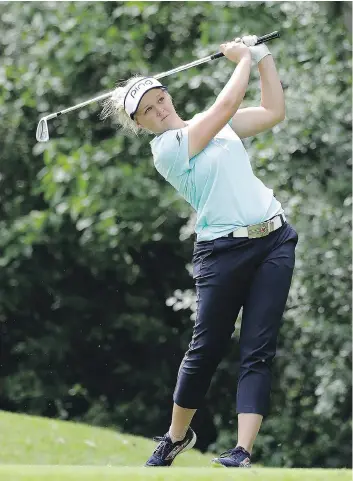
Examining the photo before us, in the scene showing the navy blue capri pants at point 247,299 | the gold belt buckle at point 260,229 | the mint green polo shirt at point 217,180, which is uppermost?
the mint green polo shirt at point 217,180

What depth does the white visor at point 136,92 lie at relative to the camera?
5.21 m

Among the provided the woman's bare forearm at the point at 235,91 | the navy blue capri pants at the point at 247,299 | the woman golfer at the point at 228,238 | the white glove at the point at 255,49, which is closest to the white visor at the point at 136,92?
the woman golfer at the point at 228,238

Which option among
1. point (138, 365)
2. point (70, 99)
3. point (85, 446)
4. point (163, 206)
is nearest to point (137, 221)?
point (163, 206)

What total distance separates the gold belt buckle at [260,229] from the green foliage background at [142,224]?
17.5 feet

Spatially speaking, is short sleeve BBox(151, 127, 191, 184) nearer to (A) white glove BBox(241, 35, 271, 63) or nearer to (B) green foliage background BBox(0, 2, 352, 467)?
(A) white glove BBox(241, 35, 271, 63)

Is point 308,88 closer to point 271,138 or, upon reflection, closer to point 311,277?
point 271,138

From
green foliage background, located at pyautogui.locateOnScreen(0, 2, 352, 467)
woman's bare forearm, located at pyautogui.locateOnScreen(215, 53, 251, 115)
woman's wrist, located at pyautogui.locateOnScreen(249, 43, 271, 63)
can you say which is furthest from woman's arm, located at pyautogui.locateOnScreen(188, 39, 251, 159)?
green foliage background, located at pyautogui.locateOnScreen(0, 2, 352, 467)

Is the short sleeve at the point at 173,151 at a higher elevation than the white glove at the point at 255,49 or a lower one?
lower

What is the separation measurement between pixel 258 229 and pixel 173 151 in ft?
1.65

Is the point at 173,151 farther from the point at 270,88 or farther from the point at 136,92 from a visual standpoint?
the point at 270,88

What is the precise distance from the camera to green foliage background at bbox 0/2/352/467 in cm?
1080

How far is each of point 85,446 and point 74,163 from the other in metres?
5.68

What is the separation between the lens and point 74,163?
13.5 m

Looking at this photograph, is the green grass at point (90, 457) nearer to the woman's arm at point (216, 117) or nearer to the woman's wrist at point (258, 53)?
the woman's arm at point (216, 117)
